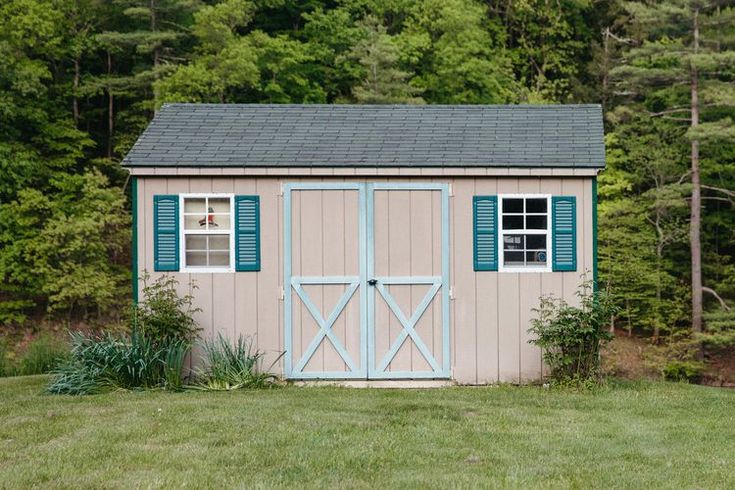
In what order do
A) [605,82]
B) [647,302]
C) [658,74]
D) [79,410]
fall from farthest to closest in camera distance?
1. [605,82]
2. [647,302]
3. [658,74]
4. [79,410]

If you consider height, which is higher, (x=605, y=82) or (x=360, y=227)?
(x=605, y=82)

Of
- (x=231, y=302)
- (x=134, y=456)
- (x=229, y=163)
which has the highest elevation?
(x=229, y=163)

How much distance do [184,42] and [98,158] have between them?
163 inches

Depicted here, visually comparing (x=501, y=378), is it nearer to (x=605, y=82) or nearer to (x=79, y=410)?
(x=79, y=410)

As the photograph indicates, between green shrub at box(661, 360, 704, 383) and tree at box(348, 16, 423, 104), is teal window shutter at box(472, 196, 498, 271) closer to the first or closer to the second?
green shrub at box(661, 360, 704, 383)

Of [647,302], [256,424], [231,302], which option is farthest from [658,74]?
[256,424]

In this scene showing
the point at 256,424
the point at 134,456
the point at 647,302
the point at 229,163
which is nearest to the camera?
the point at 134,456

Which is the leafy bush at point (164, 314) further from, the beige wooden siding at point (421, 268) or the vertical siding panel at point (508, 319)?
the vertical siding panel at point (508, 319)

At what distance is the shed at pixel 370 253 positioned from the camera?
11461 millimetres

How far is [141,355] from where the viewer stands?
10.8 m

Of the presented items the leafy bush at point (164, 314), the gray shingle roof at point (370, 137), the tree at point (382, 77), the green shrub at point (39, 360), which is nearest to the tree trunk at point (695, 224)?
the tree at point (382, 77)

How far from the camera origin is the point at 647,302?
23.8 meters

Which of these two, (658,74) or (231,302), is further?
(658,74)

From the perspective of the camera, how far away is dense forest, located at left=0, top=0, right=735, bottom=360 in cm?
2203
